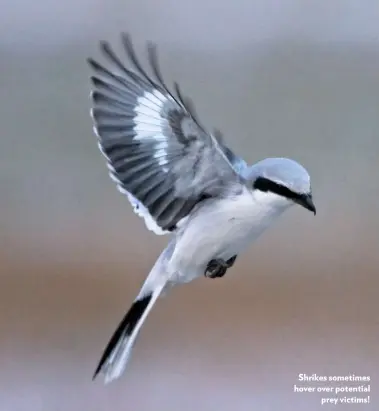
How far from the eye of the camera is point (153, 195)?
0.73m

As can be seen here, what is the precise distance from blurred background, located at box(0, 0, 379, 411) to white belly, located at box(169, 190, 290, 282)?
0.11 feet

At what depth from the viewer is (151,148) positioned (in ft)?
2.32

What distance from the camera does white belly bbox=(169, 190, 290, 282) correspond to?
697mm

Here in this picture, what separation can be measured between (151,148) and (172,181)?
0.15 feet

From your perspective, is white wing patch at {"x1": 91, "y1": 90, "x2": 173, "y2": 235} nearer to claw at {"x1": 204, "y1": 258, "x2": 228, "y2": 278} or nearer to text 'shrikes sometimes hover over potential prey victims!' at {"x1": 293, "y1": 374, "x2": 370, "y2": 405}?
claw at {"x1": 204, "y1": 258, "x2": 228, "y2": 278}

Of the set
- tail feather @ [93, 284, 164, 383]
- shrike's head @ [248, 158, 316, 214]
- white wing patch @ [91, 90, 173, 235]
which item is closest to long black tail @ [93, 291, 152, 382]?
tail feather @ [93, 284, 164, 383]

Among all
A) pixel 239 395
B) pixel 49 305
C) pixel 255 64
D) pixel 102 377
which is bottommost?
pixel 239 395

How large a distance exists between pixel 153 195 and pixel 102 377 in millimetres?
256

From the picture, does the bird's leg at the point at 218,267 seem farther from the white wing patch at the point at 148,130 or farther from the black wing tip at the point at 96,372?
Result: the black wing tip at the point at 96,372

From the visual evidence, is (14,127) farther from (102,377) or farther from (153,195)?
(102,377)

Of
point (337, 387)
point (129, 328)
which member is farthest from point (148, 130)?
point (337, 387)

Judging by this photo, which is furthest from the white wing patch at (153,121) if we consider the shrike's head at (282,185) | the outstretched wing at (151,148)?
the shrike's head at (282,185)

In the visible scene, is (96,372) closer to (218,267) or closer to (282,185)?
(218,267)

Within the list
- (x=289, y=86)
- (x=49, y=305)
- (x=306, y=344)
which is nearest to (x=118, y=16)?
(x=289, y=86)
